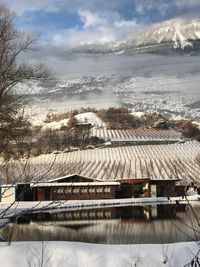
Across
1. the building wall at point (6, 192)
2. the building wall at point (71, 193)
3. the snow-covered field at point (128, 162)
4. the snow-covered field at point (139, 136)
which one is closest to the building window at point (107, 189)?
the building wall at point (71, 193)

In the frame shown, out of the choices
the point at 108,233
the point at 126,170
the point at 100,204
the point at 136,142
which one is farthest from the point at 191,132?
the point at 108,233

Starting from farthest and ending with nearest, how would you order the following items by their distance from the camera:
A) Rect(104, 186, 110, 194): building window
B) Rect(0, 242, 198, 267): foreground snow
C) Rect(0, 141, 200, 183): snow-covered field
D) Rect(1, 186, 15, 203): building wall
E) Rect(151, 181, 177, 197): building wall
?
Rect(0, 141, 200, 183): snow-covered field < Rect(151, 181, 177, 197): building wall < Rect(104, 186, 110, 194): building window < Rect(0, 242, 198, 267): foreground snow < Rect(1, 186, 15, 203): building wall

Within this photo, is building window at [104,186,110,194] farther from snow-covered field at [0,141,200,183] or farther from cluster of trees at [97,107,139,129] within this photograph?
cluster of trees at [97,107,139,129]

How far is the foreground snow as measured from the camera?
6.83m

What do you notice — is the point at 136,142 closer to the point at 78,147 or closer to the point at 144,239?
the point at 78,147

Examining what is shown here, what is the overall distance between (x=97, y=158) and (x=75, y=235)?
43.3 meters

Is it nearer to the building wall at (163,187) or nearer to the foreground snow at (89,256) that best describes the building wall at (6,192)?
the foreground snow at (89,256)

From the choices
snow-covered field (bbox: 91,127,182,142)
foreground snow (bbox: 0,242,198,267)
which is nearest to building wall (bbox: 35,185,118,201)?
snow-covered field (bbox: 91,127,182,142)

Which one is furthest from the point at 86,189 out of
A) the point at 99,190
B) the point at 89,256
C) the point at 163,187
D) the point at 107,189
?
the point at 89,256

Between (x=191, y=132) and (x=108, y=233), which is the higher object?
(x=191, y=132)

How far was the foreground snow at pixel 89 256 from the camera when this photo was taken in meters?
6.83

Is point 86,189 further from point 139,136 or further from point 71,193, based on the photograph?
point 139,136

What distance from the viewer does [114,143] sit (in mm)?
69938

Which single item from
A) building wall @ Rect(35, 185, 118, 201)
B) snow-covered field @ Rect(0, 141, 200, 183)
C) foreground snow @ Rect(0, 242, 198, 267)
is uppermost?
snow-covered field @ Rect(0, 141, 200, 183)
